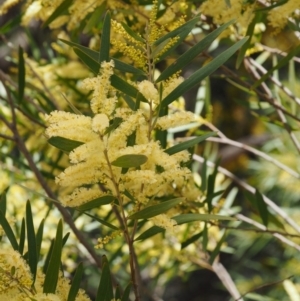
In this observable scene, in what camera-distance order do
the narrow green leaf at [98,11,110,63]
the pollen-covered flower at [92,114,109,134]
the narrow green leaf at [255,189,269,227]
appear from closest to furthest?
the pollen-covered flower at [92,114,109,134], the narrow green leaf at [98,11,110,63], the narrow green leaf at [255,189,269,227]

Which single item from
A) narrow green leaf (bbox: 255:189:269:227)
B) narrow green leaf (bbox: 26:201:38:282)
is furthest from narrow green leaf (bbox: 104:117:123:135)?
narrow green leaf (bbox: 255:189:269:227)

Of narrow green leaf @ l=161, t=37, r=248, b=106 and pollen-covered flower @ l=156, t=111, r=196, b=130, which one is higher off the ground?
narrow green leaf @ l=161, t=37, r=248, b=106

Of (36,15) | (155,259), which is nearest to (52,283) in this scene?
(36,15)

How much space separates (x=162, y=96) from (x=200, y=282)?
2.47 metres

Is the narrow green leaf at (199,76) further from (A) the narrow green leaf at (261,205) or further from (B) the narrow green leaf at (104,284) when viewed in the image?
(A) the narrow green leaf at (261,205)

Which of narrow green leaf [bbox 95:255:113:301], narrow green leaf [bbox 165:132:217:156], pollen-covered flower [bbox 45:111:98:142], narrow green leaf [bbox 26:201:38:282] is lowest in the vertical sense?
narrow green leaf [bbox 95:255:113:301]

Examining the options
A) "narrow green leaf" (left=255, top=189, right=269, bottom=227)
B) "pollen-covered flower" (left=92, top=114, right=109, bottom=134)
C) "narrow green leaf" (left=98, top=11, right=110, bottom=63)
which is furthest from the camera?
"narrow green leaf" (left=255, top=189, right=269, bottom=227)

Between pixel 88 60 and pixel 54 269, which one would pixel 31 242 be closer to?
pixel 54 269

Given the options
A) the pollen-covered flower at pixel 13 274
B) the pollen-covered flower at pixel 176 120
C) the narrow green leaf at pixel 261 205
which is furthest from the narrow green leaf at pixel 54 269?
the narrow green leaf at pixel 261 205

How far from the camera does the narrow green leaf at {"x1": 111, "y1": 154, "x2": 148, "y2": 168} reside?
1.53 ft

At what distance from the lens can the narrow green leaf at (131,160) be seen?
47 cm

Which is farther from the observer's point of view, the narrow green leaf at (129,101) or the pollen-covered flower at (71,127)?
the narrow green leaf at (129,101)

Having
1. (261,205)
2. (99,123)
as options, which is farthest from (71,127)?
(261,205)

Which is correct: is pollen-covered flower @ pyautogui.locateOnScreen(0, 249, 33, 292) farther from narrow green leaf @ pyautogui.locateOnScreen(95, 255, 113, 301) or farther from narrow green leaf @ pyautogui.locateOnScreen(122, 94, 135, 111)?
Answer: narrow green leaf @ pyautogui.locateOnScreen(122, 94, 135, 111)
